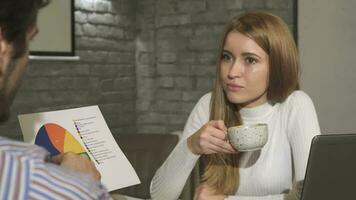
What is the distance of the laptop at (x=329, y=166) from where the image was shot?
0.86 meters

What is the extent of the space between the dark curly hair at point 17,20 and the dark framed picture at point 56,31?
83.9 inches

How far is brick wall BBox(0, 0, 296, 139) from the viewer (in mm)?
2887

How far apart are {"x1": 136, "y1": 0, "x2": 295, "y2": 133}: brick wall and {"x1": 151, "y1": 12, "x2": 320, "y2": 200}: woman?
5.43 feet

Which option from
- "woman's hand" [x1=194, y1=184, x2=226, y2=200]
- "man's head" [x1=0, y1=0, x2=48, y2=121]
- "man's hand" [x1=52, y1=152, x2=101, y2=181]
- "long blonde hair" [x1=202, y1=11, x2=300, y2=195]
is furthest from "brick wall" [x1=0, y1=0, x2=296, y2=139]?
"man's head" [x1=0, y1=0, x2=48, y2=121]

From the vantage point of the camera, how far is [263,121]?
56.1 inches

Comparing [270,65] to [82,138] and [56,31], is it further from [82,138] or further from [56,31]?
[56,31]

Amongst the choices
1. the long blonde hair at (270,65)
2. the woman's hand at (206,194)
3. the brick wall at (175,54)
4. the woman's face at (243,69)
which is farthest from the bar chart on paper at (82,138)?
the brick wall at (175,54)

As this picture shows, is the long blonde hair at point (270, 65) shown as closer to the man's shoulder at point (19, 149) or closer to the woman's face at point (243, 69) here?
the woman's face at point (243, 69)

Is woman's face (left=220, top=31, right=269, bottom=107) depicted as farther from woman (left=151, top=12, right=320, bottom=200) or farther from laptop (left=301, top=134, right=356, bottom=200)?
laptop (left=301, top=134, right=356, bottom=200)

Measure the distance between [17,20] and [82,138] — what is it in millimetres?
616

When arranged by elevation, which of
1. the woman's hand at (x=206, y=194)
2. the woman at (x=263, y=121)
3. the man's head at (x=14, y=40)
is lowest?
the woman's hand at (x=206, y=194)

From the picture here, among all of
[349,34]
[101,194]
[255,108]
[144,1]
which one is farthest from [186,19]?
[101,194]

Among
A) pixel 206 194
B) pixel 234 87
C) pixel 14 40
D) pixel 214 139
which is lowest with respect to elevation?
pixel 206 194

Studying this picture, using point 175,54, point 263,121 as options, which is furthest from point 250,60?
point 175,54
